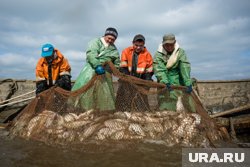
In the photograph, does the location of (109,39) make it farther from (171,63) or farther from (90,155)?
(90,155)

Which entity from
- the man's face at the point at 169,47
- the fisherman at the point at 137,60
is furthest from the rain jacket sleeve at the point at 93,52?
the man's face at the point at 169,47

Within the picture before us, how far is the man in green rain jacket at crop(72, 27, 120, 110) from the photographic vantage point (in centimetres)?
595

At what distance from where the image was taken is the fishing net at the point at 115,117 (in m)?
4.97

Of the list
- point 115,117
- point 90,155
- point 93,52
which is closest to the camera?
point 90,155

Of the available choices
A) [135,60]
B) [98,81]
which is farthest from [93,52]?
[135,60]

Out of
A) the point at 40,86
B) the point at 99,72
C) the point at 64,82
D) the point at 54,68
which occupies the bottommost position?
the point at 40,86

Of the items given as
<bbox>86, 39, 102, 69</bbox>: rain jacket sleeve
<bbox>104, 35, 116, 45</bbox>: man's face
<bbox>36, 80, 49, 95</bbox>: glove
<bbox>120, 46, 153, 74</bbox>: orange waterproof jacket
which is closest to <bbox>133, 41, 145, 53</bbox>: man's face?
<bbox>120, 46, 153, 74</bbox>: orange waterproof jacket

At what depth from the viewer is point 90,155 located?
428 centimetres

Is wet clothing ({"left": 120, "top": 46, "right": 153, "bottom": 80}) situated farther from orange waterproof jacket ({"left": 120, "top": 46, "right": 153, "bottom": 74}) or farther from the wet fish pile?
the wet fish pile

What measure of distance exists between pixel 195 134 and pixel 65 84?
3748 mm

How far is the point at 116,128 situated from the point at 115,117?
17.5 inches

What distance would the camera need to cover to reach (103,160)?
4.07 metres

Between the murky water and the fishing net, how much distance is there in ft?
0.79

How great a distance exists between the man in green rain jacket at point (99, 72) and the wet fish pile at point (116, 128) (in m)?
0.43
